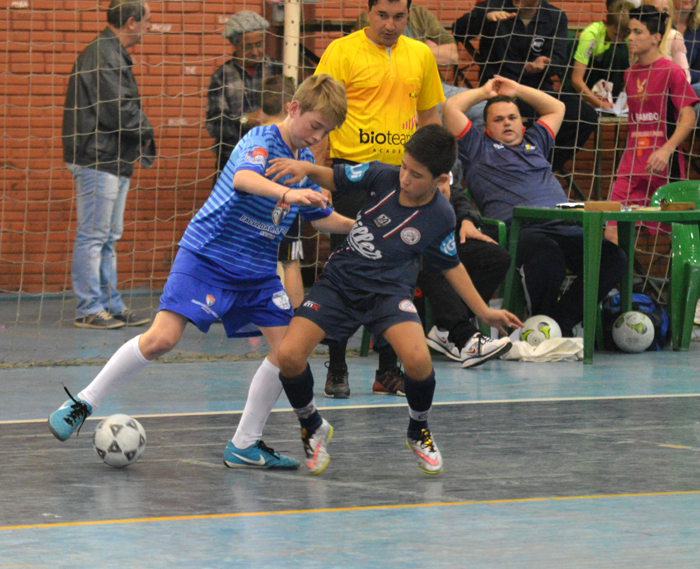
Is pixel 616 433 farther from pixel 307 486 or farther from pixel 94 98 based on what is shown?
pixel 94 98

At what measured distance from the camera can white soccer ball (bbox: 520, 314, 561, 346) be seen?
22.2 ft

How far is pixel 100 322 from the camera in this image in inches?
308

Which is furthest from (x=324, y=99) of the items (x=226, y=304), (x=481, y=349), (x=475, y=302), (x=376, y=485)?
(x=481, y=349)

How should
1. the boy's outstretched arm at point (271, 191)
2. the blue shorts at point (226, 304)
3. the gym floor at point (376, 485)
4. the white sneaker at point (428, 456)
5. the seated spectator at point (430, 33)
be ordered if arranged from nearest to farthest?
1. the gym floor at point (376, 485)
2. the boy's outstretched arm at point (271, 191)
3. the white sneaker at point (428, 456)
4. the blue shorts at point (226, 304)
5. the seated spectator at point (430, 33)

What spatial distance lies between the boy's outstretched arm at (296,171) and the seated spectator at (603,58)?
17.5ft

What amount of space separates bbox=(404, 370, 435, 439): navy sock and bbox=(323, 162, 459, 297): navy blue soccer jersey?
36 cm

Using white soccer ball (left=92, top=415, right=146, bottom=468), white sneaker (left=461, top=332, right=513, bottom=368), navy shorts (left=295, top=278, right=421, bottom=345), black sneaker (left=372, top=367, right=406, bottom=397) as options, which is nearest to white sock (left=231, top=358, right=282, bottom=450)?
navy shorts (left=295, top=278, right=421, bottom=345)

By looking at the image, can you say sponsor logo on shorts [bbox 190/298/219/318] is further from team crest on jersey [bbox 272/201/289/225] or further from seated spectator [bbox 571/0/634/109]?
seated spectator [bbox 571/0/634/109]

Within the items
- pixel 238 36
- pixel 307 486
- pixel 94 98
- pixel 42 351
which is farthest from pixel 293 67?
pixel 307 486

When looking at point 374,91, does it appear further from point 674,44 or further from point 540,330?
point 674,44

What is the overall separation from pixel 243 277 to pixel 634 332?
12.4 feet

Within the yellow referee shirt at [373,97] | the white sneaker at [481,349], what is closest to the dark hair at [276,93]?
the yellow referee shirt at [373,97]

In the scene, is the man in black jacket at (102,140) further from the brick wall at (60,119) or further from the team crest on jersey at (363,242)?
the team crest on jersey at (363,242)

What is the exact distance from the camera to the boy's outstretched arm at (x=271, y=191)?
11.9 ft
